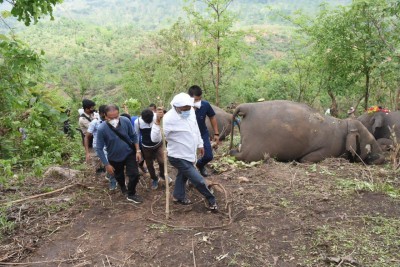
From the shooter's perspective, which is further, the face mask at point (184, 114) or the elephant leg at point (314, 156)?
the elephant leg at point (314, 156)

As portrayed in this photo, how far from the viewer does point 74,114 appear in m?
18.1

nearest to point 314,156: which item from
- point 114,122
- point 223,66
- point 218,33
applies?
point 114,122

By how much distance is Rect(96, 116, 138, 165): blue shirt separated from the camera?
16.7ft

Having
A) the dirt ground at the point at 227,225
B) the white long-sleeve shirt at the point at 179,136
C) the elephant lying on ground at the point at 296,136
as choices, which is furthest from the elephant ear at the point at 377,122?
the white long-sleeve shirt at the point at 179,136

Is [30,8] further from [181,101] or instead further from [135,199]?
[135,199]

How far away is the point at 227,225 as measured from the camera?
451 centimetres

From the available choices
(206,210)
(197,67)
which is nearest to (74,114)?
(197,67)

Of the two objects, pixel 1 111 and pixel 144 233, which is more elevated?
pixel 1 111

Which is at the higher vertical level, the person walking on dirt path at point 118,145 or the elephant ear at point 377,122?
the person walking on dirt path at point 118,145

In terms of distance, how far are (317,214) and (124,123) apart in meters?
2.80

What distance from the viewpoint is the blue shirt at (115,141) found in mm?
5090

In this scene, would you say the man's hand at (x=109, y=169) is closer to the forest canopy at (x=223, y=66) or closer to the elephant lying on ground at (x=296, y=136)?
the forest canopy at (x=223, y=66)

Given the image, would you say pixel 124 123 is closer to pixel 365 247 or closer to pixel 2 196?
pixel 2 196

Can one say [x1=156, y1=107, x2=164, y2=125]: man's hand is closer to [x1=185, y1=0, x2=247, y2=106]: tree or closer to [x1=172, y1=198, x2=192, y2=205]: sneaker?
[x1=172, y1=198, x2=192, y2=205]: sneaker
